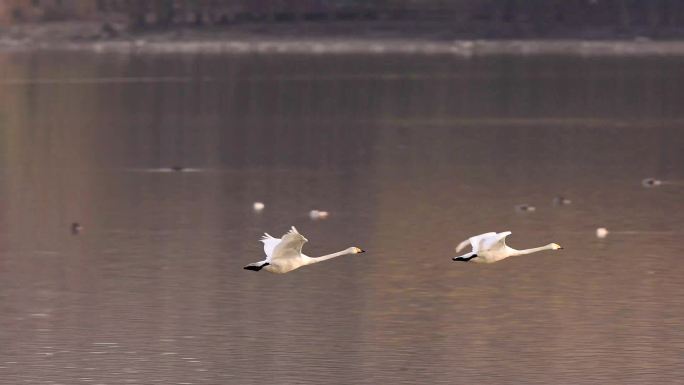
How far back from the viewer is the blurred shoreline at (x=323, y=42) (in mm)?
86438

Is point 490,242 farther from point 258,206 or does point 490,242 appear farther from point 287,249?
point 258,206

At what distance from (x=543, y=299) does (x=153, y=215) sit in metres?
7.83

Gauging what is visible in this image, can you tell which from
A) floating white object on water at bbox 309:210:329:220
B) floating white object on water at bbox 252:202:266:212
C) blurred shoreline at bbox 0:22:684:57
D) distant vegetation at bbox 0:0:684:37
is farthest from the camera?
distant vegetation at bbox 0:0:684:37

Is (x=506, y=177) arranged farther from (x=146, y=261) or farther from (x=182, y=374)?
(x=182, y=374)

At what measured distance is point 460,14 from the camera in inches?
3593

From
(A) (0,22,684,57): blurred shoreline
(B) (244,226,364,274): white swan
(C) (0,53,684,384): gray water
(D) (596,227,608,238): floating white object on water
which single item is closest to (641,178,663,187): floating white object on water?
(C) (0,53,684,384): gray water

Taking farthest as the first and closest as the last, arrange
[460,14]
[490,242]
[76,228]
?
[460,14], [76,228], [490,242]

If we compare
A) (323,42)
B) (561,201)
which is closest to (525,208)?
(561,201)

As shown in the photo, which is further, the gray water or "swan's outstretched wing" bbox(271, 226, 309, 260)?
the gray water

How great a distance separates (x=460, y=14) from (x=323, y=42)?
6908 mm

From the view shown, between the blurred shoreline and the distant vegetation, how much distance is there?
66cm

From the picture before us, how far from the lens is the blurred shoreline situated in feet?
284

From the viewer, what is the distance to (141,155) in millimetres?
33625

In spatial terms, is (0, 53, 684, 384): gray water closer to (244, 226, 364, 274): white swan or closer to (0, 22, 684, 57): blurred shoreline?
(244, 226, 364, 274): white swan
